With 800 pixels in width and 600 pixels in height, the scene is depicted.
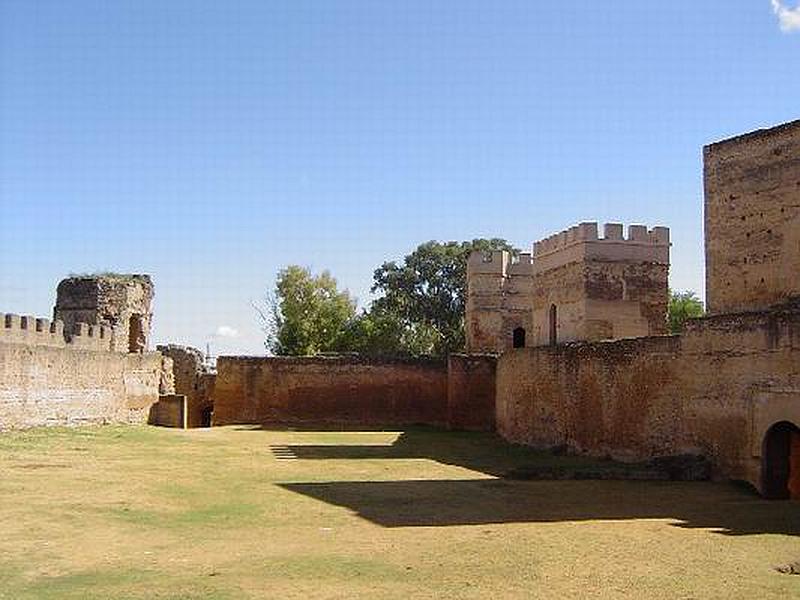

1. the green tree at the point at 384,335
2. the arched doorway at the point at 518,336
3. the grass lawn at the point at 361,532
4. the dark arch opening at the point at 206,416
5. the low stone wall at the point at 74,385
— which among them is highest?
the green tree at the point at 384,335

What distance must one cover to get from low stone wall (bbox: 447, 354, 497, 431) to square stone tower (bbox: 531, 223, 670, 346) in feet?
18.9

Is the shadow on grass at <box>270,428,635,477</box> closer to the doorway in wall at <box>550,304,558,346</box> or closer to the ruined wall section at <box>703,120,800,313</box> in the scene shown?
the doorway in wall at <box>550,304,558,346</box>

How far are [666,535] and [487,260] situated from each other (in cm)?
2538

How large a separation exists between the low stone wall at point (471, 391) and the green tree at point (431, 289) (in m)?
23.5

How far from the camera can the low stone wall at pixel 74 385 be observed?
20.3 meters

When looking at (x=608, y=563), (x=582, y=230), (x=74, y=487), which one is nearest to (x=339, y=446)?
(x=582, y=230)

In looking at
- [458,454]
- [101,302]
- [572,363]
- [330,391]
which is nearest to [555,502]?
[572,363]

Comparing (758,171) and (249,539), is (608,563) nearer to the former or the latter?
(249,539)

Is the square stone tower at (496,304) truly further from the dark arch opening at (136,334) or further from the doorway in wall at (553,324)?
the dark arch opening at (136,334)

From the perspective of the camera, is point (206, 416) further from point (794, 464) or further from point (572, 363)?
point (794, 464)

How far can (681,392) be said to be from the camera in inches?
644

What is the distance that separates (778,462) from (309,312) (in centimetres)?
3350

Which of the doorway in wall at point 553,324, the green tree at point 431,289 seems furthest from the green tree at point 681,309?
the doorway in wall at point 553,324

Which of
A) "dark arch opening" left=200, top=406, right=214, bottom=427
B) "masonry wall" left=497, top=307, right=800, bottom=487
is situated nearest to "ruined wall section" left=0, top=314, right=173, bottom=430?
"dark arch opening" left=200, top=406, right=214, bottom=427
